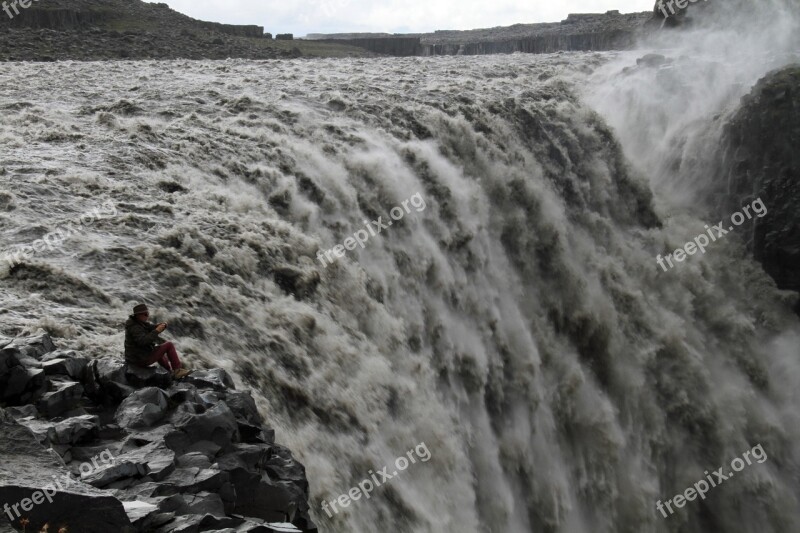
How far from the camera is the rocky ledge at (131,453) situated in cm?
656

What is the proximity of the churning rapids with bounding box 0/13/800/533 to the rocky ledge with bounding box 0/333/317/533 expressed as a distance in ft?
4.50

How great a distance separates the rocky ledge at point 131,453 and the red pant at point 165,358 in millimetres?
113

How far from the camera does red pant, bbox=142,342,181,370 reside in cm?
913

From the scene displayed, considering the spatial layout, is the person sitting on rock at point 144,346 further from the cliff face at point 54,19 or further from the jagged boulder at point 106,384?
A: the cliff face at point 54,19

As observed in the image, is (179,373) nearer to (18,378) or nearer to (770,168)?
(18,378)

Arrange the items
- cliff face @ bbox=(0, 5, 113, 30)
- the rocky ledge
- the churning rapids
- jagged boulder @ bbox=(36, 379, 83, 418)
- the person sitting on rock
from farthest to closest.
Answer: cliff face @ bbox=(0, 5, 113, 30), the churning rapids, the person sitting on rock, jagged boulder @ bbox=(36, 379, 83, 418), the rocky ledge

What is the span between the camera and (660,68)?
31.4m

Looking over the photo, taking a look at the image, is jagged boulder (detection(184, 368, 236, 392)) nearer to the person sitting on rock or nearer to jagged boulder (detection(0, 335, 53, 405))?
the person sitting on rock

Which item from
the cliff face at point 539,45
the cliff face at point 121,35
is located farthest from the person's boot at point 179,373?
the cliff face at point 539,45

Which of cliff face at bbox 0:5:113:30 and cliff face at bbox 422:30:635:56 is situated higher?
cliff face at bbox 0:5:113:30

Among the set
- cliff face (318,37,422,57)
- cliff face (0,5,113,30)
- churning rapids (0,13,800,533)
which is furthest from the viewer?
cliff face (318,37,422,57)

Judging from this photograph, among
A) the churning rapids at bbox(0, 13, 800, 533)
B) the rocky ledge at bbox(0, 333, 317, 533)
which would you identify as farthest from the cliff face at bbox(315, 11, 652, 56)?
the rocky ledge at bbox(0, 333, 317, 533)

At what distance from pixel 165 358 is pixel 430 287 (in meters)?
8.07

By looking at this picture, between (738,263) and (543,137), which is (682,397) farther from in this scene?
(543,137)
